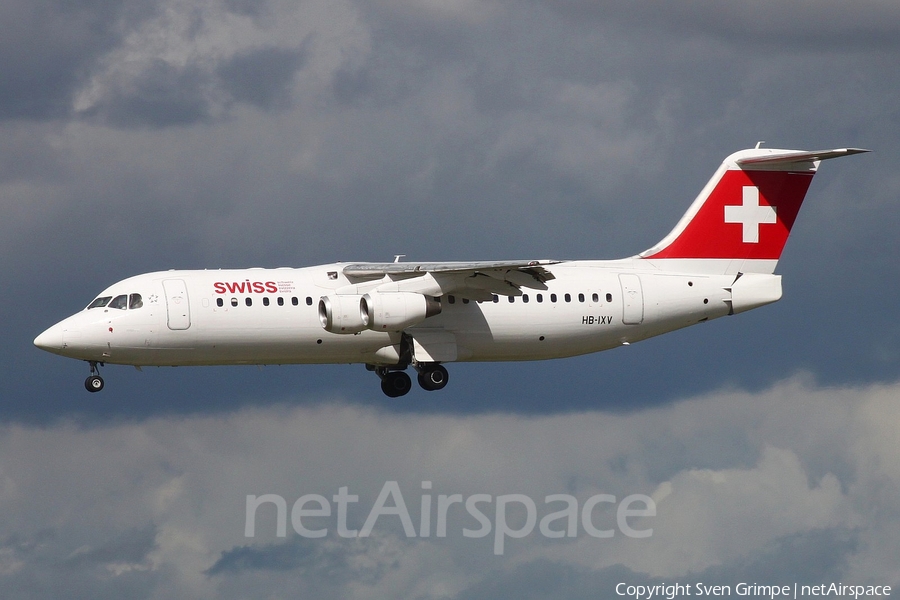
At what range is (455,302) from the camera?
1339 inches

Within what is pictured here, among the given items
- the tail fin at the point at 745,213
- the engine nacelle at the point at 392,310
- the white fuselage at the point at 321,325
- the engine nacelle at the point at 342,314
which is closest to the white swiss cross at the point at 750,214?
the tail fin at the point at 745,213

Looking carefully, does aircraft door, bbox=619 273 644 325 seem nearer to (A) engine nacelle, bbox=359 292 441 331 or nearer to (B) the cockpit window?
(A) engine nacelle, bbox=359 292 441 331

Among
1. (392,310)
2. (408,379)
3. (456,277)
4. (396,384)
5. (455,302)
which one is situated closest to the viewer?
(392,310)

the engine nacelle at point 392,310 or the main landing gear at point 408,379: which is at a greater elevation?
the engine nacelle at point 392,310

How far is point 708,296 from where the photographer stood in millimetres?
35781

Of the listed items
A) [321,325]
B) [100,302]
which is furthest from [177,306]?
[321,325]

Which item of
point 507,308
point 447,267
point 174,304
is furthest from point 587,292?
point 174,304

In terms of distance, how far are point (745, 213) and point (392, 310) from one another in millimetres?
10203

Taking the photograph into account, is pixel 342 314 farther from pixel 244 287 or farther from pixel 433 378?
pixel 433 378

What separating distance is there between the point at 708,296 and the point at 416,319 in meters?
7.83

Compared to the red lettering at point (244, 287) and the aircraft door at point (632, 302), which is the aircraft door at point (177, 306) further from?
the aircraft door at point (632, 302)

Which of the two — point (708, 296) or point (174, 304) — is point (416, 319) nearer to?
point (174, 304)

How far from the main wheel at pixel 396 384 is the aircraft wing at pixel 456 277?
2.89 meters

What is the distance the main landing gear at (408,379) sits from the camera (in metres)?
34.4
